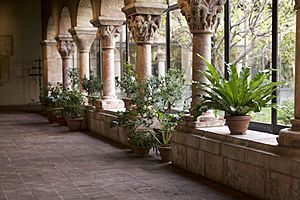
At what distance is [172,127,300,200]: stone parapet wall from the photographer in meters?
3.97

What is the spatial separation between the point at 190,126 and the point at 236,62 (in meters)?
1.27

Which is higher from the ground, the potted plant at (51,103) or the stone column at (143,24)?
the stone column at (143,24)

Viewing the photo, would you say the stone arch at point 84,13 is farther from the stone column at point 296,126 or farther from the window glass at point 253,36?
the stone column at point 296,126

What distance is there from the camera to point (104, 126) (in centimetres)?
883

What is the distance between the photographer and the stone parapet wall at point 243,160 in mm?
3973

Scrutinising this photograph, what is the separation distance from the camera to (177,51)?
795cm

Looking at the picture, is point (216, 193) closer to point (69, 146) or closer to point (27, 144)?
point (69, 146)

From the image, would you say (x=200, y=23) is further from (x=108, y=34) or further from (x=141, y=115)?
(x=108, y=34)

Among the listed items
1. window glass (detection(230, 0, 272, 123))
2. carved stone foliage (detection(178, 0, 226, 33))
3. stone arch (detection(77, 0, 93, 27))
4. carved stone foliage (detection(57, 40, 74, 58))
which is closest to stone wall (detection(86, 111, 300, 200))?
window glass (detection(230, 0, 272, 123))

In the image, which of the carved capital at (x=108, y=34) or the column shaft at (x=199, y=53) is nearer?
the column shaft at (x=199, y=53)

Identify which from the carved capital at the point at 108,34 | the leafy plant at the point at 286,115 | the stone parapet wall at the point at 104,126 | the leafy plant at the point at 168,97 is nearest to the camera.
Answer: the leafy plant at the point at 286,115

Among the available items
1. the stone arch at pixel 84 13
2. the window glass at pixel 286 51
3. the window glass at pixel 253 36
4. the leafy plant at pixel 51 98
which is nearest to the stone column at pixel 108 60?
the stone arch at pixel 84 13

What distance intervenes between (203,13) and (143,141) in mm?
2102

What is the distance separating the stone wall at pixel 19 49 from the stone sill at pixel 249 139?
41.0 ft
